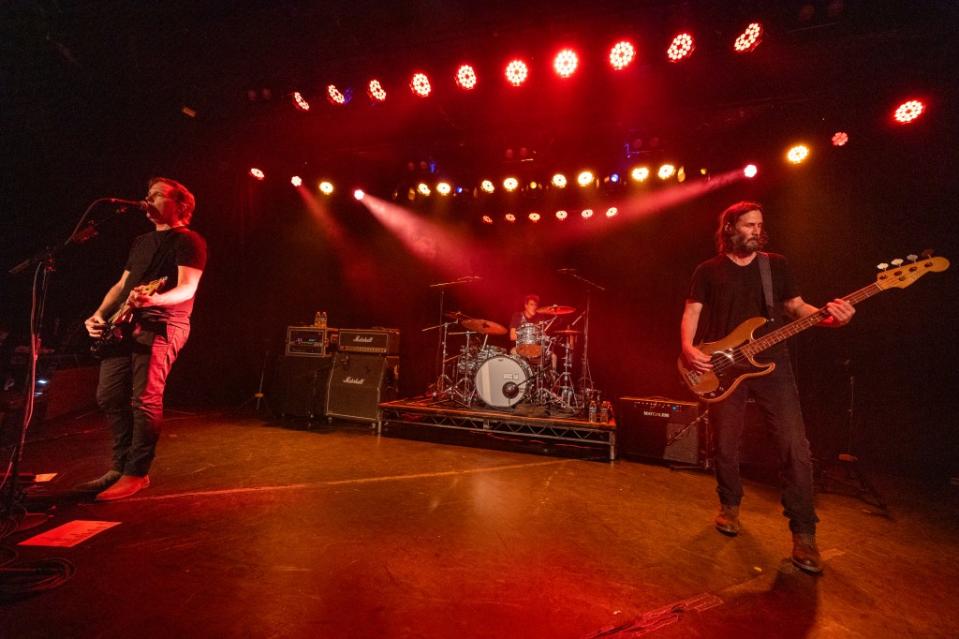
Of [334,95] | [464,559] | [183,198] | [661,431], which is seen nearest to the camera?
[464,559]

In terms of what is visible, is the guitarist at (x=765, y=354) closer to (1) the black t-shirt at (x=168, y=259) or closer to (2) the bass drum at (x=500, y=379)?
(2) the bass drum at (x=500, y=379)

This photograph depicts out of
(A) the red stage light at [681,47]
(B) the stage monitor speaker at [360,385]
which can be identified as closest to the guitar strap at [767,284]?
(A) the red stage light at [681,47]

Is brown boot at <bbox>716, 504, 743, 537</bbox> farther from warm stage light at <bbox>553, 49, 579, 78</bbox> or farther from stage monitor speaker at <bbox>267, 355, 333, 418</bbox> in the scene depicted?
stage monitor speaker at <bbox>267, 355, 333, 418</bbox>

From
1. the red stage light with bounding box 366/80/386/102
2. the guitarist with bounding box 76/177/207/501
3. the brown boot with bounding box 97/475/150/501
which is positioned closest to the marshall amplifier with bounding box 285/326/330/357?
the guitarist with bounding box 76/177/207/501

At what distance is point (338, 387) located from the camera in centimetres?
629

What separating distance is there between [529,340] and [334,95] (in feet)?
14.0

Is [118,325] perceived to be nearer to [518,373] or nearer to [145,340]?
[145,340]

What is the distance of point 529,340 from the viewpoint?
6.09 m

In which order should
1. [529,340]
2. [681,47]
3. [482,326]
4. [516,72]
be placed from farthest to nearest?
[529,340] → [482,326] → [516,72] → [681,47]

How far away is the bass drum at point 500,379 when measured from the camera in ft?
18.7

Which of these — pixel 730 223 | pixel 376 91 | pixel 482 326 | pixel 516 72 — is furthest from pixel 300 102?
pixel 730 223

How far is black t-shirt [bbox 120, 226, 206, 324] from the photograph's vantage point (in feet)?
9.91

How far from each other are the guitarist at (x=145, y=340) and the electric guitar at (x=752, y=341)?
12.6 ft

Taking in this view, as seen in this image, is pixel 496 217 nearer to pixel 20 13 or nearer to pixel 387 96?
pixel 387 96
